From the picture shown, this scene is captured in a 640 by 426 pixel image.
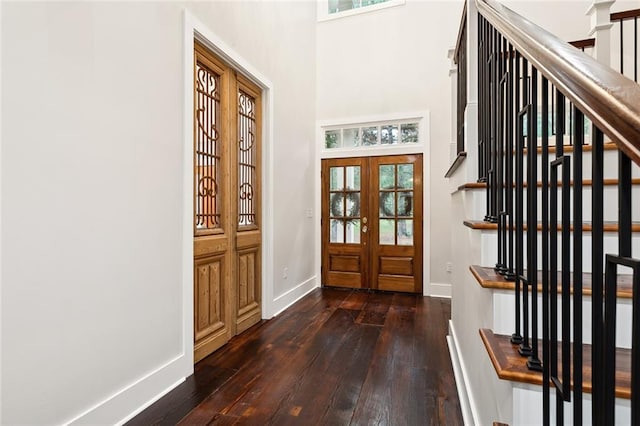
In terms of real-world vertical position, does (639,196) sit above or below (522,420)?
above

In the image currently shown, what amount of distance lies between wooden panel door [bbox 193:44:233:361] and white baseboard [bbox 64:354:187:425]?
0.30 m

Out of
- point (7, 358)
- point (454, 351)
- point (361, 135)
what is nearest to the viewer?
point (7, 358)

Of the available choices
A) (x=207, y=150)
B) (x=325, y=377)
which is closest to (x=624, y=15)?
(x=207, y=150)

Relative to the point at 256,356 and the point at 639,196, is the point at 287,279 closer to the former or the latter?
the point at 256,356

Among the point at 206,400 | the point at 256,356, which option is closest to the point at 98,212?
the point at 206,400

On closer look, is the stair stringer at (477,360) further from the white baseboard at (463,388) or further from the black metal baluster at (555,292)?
the black metal baluster at (555,292)

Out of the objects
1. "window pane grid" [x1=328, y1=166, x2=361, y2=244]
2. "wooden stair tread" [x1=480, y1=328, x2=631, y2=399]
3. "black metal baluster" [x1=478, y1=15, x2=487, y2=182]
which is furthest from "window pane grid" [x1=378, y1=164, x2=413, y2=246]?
"wooden stair tread" [x1=480, y1=328, x2=631, y2=399]

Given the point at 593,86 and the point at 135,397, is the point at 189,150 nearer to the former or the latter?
the point at 135,397

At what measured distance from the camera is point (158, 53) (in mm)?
2076

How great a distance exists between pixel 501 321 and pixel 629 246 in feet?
2.68

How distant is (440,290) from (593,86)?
4.23 meters

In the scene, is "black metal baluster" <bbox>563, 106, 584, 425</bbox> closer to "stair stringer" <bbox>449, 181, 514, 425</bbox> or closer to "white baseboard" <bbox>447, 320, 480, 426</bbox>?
"stair stringer" <bbox>449, 181, 514, 425</bbox>

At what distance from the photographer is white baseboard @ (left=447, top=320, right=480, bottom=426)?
1.72 metres

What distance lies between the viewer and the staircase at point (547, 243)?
1.77ft
